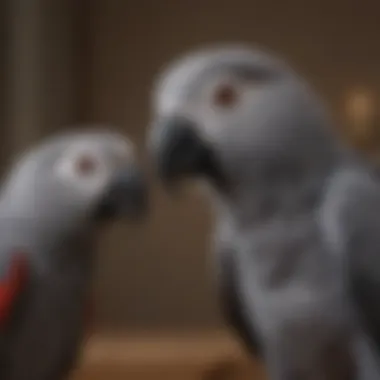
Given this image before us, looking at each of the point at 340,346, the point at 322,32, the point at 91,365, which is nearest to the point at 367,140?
the point at 322,32

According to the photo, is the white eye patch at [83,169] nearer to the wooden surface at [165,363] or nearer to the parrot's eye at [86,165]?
the parrot's eye at [86,165]

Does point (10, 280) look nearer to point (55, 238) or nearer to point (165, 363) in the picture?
point (55, 238)

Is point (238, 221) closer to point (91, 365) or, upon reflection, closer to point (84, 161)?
point (84, 161)

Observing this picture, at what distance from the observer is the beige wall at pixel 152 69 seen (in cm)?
140

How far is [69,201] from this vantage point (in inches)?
27.9

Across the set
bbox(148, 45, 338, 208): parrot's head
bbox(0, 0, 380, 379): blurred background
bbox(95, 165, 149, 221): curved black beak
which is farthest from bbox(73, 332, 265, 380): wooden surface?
bbox(148, 45, 338, 208): parrot's head

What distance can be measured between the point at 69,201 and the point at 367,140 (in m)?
0.81

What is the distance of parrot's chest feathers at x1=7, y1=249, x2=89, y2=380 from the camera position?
2.22ft

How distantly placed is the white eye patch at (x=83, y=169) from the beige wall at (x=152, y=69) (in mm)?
666

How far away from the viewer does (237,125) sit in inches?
24.0

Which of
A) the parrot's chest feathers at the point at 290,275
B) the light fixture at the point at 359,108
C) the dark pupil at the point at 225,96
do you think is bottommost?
the light fixture at the point at 359,108

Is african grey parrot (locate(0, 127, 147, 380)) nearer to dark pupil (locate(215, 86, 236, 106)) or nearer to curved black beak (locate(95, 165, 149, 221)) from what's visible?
curved black beak (locate(95, 165, 149, 221))

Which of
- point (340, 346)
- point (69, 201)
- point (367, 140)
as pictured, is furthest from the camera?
point (367, 140)

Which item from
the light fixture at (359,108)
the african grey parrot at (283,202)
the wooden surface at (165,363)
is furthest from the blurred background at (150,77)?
the african grey parrot at (283,202)
